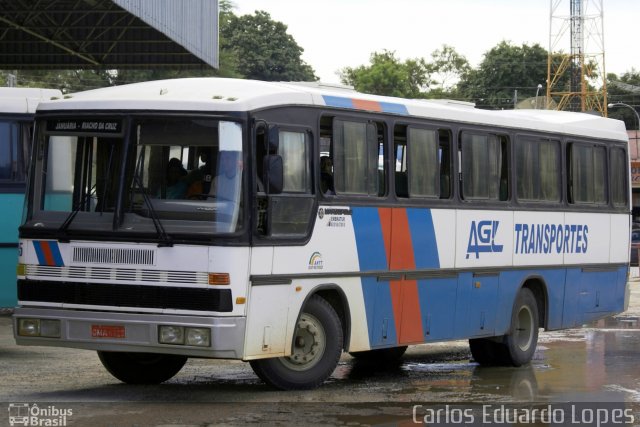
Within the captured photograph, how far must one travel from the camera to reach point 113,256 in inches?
472

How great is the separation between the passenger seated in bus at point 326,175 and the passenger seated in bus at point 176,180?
5.05 ft

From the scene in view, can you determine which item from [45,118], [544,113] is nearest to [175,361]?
[45,118]

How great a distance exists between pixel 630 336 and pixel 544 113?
4.33 meters

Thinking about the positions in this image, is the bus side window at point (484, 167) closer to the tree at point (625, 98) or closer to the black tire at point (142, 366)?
the black tire at point (142, 366)

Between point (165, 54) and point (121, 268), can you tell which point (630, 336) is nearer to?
point (121, 268)

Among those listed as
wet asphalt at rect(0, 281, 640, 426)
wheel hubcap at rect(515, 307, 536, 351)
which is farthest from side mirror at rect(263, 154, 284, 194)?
wheel hubcap at rect(515, 307, 536, 351)

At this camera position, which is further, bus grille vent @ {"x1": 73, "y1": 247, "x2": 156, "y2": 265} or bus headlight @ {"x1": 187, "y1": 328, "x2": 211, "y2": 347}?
bus grille vent @ {"x1": 73, "y1": 247, "x2": 156, "y2": 265}

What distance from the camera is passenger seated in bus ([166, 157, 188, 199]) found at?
1196 centimetres

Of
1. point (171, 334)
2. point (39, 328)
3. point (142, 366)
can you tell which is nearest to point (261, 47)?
point (142, 366)

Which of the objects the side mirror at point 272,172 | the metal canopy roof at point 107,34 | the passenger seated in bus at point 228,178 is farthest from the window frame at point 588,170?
the metal canopy roof at point 107,34

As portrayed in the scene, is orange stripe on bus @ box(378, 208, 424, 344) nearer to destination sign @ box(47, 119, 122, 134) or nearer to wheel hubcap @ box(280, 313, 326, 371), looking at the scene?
wheel hubcap @ box(280, 313, 326, 371)

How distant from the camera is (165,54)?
35.1 meters

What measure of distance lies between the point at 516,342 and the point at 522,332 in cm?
32

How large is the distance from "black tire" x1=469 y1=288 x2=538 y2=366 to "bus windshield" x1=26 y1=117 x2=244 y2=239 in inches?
216
